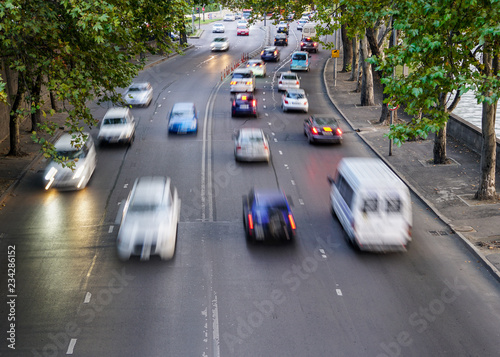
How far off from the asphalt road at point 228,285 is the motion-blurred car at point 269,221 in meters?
0.38

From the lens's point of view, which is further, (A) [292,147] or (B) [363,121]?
(B) [363,121]

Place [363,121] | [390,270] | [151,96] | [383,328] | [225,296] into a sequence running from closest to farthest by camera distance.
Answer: [383,328] → [225,296] → [390,270] → [363,121] → [151,96]

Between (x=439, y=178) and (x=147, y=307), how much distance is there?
1460 centimetres

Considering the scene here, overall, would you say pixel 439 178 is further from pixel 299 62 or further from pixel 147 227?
pixel 299 62

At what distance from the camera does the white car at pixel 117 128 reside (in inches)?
1056

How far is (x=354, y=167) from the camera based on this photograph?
55.8ft

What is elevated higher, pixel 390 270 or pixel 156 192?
pixel 156 192

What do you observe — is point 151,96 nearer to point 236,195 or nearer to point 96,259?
point 236,195

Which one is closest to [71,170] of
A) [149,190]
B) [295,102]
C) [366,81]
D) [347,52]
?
[149,190]

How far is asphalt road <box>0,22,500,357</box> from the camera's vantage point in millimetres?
11789

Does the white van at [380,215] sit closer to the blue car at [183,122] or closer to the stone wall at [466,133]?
the stone wall at [466,133]

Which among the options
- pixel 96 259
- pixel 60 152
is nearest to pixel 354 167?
pixel 96 259

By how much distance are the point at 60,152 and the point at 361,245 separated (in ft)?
43.9

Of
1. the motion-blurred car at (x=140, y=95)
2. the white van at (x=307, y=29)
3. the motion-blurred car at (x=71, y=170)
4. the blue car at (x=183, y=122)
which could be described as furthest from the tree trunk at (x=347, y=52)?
the motion-blurred car at (x=71, y=170)
